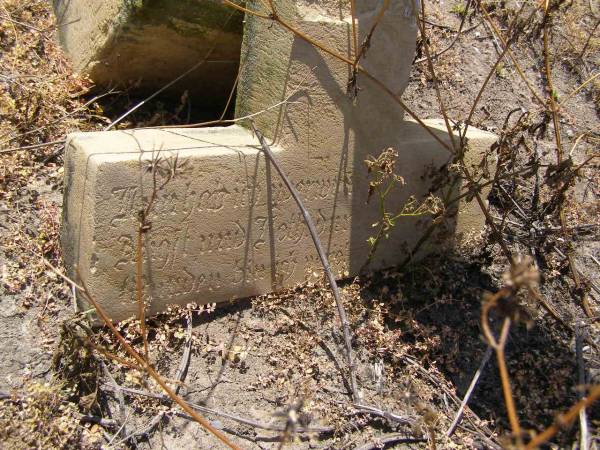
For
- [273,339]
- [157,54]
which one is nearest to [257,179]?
[273,339]

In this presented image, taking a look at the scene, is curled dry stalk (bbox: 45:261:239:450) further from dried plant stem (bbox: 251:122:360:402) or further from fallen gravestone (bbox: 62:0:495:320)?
dried plant stem (bbox: 251:122:360:402)

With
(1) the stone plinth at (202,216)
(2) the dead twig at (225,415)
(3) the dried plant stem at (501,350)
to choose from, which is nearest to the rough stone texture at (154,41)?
(1) the stone plinth at (202,216)

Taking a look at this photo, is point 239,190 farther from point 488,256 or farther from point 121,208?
point 488,256

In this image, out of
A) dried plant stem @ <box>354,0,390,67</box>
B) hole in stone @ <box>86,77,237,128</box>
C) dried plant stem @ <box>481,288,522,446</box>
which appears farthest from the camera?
hole in stone @ <box>86,77,237,128</box>

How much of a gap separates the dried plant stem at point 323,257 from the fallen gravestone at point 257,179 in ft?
0.13

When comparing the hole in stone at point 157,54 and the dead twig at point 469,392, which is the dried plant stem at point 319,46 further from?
the dead twig at point 469,392

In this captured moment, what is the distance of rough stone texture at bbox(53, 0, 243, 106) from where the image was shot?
→ 3047mm

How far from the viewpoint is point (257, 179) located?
2.70 meters

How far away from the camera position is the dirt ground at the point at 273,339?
2.43 m

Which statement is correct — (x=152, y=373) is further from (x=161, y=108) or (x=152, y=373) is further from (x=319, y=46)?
(x=161, y=108)

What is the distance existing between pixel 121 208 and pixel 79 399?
30.3 inches

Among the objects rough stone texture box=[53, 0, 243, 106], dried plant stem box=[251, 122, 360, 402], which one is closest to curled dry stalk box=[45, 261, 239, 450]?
dried plant stem box=[251, 122, 360, 402]

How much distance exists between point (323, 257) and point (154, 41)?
4.77ft

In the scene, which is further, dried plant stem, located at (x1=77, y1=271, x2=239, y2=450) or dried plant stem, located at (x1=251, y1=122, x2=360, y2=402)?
dried plant stem, located at (x1=251, y1=122, x2=360, y2=402)
